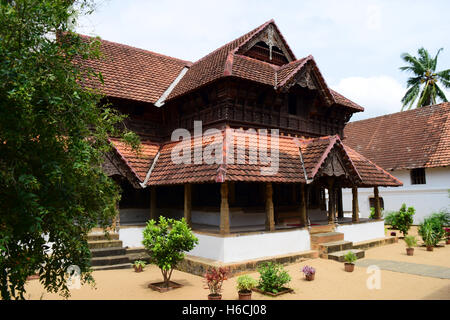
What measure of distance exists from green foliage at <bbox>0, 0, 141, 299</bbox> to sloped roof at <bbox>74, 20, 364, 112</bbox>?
22.0 ft

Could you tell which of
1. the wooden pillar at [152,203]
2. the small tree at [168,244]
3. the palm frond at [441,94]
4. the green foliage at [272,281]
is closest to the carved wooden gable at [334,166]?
the green foliage at [272,281]

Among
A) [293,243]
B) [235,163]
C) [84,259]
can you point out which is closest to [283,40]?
[235,163]

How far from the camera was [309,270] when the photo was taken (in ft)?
28.0

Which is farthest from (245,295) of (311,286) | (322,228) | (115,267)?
(322,228)

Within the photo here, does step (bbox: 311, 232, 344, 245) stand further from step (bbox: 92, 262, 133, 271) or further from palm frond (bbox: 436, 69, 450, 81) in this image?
palm frond (bbox: 436, 69, 450, 81)

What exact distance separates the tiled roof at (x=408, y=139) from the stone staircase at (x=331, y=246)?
10892mm

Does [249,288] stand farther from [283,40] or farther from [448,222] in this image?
[448,222]

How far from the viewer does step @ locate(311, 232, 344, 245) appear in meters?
11.5

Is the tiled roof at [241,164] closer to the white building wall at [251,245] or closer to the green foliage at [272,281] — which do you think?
the white building wall at [251,245]

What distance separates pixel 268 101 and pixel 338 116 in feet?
15.8

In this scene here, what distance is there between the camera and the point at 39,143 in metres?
4.02

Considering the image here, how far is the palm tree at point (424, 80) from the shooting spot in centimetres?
3177

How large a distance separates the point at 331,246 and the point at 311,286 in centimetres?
347

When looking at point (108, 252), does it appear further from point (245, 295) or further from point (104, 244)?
point (245, 295)
